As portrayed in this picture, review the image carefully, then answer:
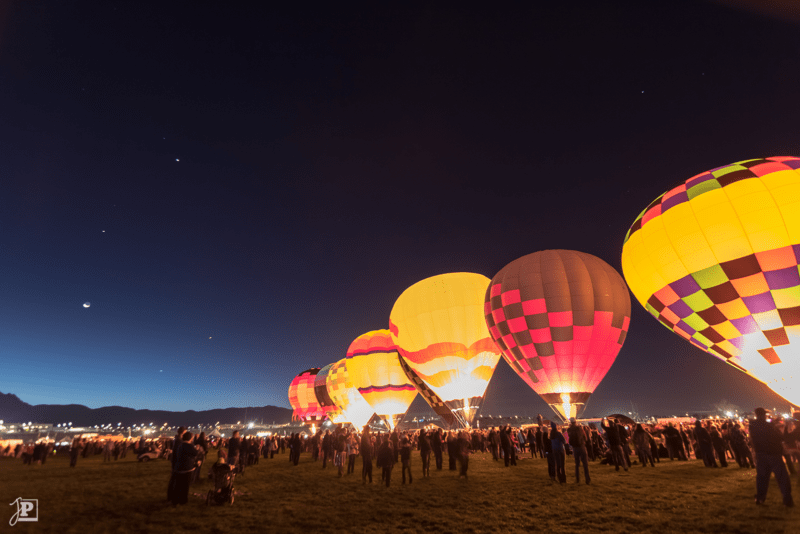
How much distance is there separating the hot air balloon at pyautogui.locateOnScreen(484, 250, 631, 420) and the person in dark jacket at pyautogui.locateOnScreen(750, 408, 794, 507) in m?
13.0

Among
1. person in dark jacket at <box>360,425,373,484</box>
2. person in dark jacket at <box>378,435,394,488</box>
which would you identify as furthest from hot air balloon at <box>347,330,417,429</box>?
person in dark jacket at <box>378,435,394,488</box>

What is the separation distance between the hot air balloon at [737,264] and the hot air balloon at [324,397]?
3913 cm

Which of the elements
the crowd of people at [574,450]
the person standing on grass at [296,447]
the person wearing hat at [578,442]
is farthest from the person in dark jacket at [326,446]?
the person wearing hat at [578,442]

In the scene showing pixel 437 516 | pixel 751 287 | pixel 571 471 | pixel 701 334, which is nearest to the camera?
pixel 437 516

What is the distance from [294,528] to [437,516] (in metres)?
2.44

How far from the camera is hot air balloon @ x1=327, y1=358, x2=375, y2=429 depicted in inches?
1534

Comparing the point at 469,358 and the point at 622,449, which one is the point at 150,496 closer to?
the point at 622,449

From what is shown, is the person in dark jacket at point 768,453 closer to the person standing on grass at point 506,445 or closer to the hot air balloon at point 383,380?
the person standing on grass at point 506,445

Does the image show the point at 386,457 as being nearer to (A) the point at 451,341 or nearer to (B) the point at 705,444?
(B) the point at 705,444

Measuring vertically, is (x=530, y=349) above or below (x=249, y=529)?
above

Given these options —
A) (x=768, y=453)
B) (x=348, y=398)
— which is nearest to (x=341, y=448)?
(x=768, y=453)

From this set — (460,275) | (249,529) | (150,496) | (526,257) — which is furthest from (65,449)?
(526,257)

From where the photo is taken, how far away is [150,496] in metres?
9.19

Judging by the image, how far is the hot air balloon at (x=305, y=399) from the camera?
51.0 m
